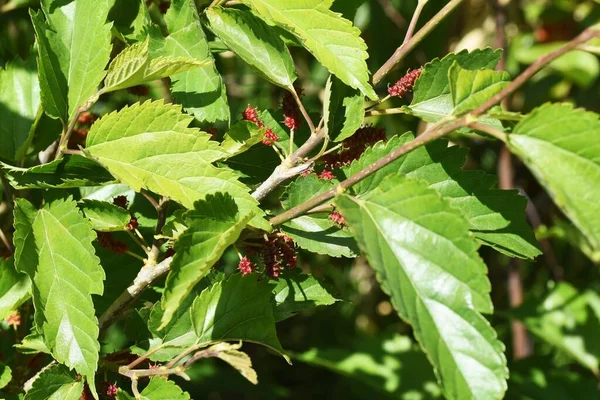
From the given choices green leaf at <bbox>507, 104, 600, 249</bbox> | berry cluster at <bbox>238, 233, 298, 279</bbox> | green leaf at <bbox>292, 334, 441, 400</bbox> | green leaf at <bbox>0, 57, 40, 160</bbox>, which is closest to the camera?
green leaf at <bbox>507, 104, 600, 249</bbox>

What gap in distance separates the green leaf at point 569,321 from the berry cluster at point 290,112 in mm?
1180

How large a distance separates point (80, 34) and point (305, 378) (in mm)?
1917

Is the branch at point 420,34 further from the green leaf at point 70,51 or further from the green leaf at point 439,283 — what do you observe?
the green leaf at point 70,51

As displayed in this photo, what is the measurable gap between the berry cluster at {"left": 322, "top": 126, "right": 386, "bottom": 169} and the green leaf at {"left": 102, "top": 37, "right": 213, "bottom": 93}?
8.6 inches

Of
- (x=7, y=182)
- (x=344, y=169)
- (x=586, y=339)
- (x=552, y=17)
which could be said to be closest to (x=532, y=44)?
(x=552, y=17)

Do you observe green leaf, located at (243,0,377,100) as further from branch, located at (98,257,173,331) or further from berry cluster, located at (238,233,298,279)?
branch, located at (98,257,173,331)

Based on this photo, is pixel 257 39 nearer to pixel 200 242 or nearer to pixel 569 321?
pixel 200 242

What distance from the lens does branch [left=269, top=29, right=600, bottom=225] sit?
73 centimetres

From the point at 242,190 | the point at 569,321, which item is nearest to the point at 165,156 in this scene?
the point at 242,190

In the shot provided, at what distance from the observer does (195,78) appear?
101 centimetres

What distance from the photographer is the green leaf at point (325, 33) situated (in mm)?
934

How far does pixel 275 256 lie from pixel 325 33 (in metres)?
0.30

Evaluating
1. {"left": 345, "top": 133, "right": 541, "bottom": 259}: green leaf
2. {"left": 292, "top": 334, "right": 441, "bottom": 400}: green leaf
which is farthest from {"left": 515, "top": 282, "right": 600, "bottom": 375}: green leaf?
{"left": 345, "top": 133, "right": 541, "bottom": 259}: green leaf

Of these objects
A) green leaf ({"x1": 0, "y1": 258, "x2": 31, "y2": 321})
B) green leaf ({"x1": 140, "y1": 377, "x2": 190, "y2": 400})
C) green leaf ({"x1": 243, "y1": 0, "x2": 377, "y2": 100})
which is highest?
green leaf ({"x1": 243, "y1": 0, "x2": 377, "y2": 100})
